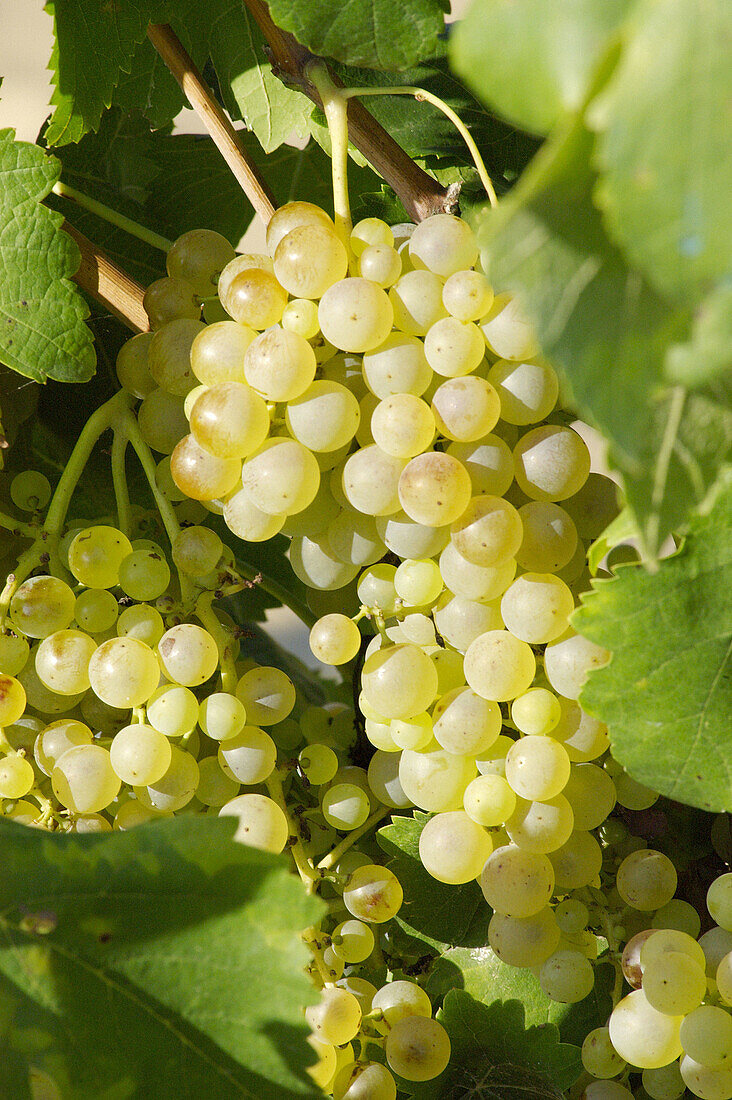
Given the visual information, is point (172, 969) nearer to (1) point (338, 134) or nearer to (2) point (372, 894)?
(2) point (372, 894)

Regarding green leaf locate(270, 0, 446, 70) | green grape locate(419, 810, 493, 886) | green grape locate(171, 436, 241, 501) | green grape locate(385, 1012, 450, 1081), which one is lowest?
green grape locate(385, 1012, 450, 1081)

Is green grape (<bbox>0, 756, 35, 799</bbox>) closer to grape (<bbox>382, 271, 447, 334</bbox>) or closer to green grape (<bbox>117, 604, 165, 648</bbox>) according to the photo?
green grape (<bbox>117, 604, 165, 648</bbox>)

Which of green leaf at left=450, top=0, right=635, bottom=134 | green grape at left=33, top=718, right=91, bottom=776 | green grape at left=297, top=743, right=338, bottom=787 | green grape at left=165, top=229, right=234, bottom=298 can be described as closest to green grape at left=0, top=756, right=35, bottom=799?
green grape at left=33, top=718, right=91, bottom=776

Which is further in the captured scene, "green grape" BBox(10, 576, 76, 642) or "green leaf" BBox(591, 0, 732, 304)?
"green grape" BBox(10, 576, 76, 642)

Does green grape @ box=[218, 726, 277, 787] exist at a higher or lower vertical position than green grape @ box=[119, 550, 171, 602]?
lower

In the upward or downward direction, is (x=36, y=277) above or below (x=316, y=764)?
above

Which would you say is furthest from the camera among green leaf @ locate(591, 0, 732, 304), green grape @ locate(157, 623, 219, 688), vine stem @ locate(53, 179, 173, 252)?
vine stem @ locate(53, 179, 173, 252)

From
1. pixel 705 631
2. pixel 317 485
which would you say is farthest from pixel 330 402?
pixel 705 631

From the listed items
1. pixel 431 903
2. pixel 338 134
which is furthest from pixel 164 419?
pixel 431 903
